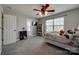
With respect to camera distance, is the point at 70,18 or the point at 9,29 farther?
the point at 9,29

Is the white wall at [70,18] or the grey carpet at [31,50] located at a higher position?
the white wall at [70,18]

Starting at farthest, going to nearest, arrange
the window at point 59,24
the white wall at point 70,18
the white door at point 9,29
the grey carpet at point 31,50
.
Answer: the white door at point 9,29 → the window at point 59,24 → the white wall at point 70,18 → the grey carpet at point 31,50

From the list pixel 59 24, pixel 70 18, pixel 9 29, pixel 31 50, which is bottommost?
pixel 31 50

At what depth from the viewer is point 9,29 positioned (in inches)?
154

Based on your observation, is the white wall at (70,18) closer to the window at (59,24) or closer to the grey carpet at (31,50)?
the window at (59,24)

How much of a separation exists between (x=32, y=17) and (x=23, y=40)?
157 cm

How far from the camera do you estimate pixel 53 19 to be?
300 cm

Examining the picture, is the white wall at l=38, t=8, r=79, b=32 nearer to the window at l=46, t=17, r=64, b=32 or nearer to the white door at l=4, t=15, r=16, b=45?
the window at l=46, t=17, r=64, b=32

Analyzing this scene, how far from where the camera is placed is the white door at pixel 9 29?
148 inches

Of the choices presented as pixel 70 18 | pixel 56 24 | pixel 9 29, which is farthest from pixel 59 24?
pixel 9 29

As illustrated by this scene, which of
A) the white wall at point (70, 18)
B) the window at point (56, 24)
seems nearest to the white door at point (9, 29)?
the window at point (56, 24)

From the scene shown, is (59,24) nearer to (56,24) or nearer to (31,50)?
(56,24)
